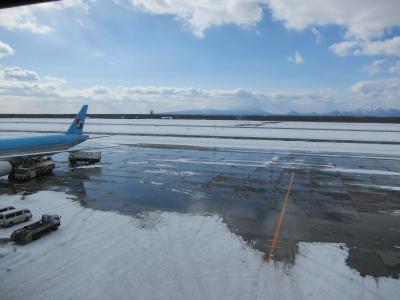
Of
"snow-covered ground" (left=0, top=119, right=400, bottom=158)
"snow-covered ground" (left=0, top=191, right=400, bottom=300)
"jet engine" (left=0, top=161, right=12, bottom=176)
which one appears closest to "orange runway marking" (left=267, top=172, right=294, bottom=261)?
"snow-covered ground" (left=0, top=191, right=400, bottom=300)

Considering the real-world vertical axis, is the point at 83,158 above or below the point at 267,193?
above

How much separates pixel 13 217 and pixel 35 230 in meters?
3.05

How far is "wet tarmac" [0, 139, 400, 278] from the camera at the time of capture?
58.7ft

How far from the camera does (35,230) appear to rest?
17.3 metres

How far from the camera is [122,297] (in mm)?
12242

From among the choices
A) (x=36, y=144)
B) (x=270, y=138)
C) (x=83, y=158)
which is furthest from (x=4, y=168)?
(x=270, y=138)

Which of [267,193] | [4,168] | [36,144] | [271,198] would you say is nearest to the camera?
[271,198]

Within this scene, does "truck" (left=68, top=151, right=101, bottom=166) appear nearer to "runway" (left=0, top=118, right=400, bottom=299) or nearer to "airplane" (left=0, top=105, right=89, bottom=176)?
"runway" (left=0, top=118, right=400, bottom=299)

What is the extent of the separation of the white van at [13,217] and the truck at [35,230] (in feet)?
7.11

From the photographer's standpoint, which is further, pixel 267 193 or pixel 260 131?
pixel 260 131

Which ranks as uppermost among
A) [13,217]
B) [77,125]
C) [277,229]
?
[77,125]

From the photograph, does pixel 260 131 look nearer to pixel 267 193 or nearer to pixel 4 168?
pixel 267 193

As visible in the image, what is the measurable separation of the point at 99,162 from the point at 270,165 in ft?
68.6

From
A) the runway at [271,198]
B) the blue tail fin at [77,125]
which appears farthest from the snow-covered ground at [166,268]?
the blue tail fin at [77,125]
